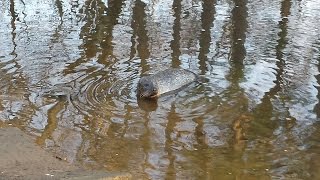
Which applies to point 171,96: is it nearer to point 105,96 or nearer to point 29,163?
point 105,96

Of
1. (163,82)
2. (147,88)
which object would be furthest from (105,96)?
(163,82)

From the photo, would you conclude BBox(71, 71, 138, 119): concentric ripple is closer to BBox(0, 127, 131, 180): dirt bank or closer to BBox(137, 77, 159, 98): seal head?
BBox(137, 77, 159, 98): seal head

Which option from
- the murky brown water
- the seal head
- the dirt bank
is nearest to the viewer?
the dirt bank

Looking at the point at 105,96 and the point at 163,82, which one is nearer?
the point at 105,96

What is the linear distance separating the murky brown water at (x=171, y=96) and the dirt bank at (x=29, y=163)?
234 millimetres

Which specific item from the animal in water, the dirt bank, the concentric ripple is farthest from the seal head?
the dirt bank

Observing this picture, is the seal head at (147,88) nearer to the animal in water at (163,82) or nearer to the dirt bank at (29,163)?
the animal in water at (163,82)

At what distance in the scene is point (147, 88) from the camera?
7449 mm

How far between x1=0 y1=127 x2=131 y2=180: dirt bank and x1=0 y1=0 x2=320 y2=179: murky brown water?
0.23 m

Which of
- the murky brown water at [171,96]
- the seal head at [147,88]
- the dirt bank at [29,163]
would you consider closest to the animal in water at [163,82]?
the seal head at [147,88]

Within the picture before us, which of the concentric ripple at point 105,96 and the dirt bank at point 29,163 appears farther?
the concentric ripple at point 105,96

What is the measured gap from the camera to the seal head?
24.4 feet

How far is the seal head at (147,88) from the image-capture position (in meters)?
7.43

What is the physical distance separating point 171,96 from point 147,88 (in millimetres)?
375
